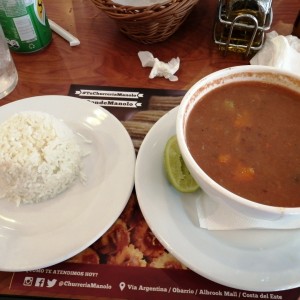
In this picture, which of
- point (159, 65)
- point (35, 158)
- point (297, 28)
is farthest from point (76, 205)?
point (297, 28)

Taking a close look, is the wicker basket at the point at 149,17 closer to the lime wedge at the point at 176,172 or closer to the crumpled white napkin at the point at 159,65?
the crumpled white napkin at the point at 159,65

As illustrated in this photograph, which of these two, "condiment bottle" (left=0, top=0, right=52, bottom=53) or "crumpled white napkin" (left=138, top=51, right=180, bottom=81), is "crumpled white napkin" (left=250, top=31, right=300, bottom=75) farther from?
"condiment bottle" (left=0, top=0, right=52, bottom=53)

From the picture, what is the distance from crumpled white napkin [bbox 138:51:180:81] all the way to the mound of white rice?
0.47 m

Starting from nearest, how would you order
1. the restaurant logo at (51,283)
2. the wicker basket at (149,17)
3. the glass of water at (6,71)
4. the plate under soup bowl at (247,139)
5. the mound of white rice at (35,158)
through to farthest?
1. the plate under soup bowl at (247,139)
2. the restaurant logo at (51,283)
3. the mound of white rice at (35,158)
4. the wicker basket at (149,17)
5. the glass of water at (6,71)

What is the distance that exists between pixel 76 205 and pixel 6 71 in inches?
28.6

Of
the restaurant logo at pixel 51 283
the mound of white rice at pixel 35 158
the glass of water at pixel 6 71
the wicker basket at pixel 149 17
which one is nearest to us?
the restaurant logo at pixel 51 283

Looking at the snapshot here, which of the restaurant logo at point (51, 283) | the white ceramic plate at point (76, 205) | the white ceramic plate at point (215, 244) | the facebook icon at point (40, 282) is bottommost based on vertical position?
the facebook icon at point (40, 282)

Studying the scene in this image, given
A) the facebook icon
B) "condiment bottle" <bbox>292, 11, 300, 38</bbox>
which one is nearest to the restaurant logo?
the facebook icon

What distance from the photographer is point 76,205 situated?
1.01 meters

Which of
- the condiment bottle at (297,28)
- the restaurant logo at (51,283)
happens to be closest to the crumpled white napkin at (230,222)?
the restaurant logo at (51,283)

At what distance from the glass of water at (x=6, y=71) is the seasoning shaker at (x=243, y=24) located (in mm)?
849

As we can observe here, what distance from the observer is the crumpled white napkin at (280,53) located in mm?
1289

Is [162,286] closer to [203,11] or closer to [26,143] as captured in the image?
[26,143]

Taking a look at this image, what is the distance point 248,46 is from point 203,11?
0.38m
